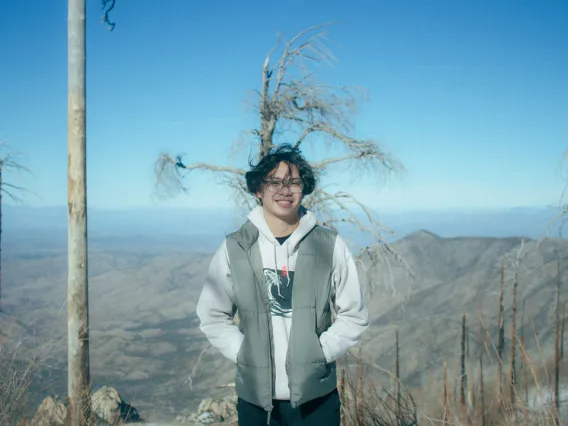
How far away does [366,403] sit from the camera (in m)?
2.98

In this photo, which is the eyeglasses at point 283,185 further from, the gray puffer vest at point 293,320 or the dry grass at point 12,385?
the dry grass at point 12,385

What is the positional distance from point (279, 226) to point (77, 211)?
284 cm

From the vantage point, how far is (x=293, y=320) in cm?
209

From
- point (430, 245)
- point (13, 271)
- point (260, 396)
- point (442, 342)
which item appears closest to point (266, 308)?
point (260, 396)

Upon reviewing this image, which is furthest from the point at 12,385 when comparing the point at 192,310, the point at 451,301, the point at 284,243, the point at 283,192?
the point at 192,310

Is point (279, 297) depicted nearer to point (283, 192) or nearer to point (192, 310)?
point (283, 192)

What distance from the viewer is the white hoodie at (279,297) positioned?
7.02ft

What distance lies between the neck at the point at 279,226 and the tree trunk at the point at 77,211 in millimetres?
2783

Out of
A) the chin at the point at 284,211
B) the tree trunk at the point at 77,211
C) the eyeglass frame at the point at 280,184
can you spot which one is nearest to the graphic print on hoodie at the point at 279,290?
the chin at the point at 284,211

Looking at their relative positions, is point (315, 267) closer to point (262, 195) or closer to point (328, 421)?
point (262, 195)

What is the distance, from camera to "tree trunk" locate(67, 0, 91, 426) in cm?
425

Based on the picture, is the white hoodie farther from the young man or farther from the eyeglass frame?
the eyeglass frame

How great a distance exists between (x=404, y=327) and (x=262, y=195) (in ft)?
156

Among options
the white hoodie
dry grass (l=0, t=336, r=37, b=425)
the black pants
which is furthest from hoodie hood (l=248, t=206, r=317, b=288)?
dry grass (l=0, t=336, r=37, b=425)
